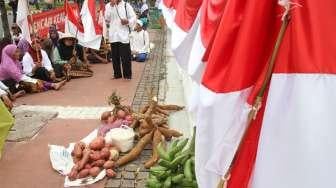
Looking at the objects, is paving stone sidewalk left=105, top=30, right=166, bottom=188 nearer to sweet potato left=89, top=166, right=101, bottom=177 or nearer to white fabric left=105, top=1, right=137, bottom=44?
sweet potato left=89, top=166, right=101, bottom=177

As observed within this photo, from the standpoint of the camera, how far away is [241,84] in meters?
1.76

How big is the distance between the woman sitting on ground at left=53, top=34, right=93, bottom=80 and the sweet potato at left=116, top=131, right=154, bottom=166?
4.95 metres

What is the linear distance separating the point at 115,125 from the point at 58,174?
4.04ft

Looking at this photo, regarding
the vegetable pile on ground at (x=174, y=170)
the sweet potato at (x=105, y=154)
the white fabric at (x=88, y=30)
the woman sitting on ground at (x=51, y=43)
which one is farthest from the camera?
→ the white fabric at (x=88, y=30)

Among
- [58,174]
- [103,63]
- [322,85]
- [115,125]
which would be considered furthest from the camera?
[103,63]

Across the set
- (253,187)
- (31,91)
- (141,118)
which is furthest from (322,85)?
(31,91)

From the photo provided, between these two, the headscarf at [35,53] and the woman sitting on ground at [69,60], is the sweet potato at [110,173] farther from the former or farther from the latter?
the woman sitting on ground at [69,60]

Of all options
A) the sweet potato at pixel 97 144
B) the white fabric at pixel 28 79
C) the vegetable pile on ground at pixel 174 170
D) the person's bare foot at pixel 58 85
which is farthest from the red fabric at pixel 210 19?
the person's bare foot at pixel 58 85

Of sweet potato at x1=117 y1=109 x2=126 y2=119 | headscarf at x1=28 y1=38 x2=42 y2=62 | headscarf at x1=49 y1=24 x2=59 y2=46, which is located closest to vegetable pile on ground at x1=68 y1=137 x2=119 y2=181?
sweet potato at x1=117 y1=109 x2=126 y2=119

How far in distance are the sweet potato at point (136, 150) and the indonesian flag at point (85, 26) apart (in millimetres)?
6041

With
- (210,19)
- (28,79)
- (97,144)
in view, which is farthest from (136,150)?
(28,79)

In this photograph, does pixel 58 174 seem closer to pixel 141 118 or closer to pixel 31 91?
pixel 141 118

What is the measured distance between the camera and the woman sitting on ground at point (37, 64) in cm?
914

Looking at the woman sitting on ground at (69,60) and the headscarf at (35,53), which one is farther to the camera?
the woman sitting on ground at (69,60)
